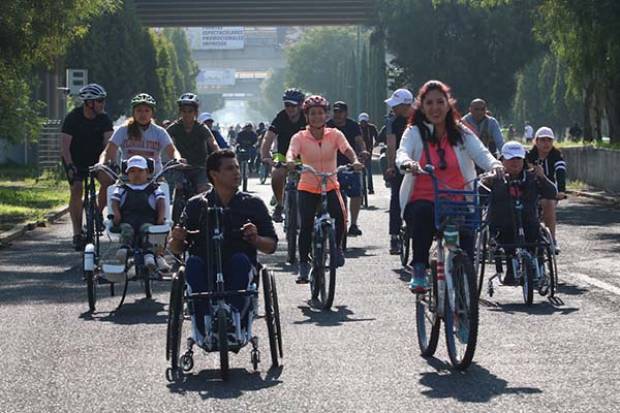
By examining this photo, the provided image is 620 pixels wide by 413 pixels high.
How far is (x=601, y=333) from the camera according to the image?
36.9ft

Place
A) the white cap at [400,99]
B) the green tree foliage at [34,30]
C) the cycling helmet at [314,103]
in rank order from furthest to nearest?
the green tree foliage at [34,30] < the white cap at [400,99] < the cycling helmet at [314,103]

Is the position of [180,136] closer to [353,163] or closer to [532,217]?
[353,163]

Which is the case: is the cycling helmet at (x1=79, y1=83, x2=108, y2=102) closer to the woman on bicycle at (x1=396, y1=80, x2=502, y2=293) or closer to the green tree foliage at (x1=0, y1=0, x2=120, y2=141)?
the woman on bicycle at (x1=396, y1=80, x2=502, y2=293)

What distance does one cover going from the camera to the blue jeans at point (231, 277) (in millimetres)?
9633

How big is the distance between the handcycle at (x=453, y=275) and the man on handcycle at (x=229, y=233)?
3.10 ft

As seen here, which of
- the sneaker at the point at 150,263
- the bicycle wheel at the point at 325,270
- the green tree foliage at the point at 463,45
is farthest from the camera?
the green tree foliage at the point at 463,45

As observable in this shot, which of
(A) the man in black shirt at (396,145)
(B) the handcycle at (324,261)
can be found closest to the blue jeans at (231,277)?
(B) the handcycle at (324,261)

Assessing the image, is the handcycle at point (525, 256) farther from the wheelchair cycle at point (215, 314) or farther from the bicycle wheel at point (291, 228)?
the wheelchair cycle at point (215, 314)

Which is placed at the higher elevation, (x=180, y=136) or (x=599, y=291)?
(x=180, y=136)

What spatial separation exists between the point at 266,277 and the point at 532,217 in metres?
4.49

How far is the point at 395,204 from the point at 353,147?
3200 mm

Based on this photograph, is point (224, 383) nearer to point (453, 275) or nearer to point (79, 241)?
point (453, 275)

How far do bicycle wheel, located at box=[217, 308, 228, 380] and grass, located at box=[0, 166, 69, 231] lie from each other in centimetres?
1474

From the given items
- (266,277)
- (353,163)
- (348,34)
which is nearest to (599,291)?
(353,163)
